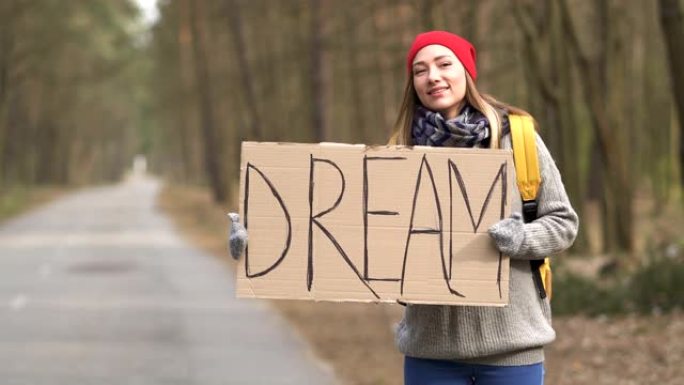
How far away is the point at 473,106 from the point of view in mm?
3977

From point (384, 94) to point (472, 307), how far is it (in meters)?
34.0

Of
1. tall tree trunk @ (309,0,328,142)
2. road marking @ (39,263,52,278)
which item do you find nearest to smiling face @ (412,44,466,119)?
road marking @ (39,263,52,278)

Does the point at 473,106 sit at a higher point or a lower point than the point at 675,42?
lower

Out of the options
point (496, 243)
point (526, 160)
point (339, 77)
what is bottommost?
point (496, 243)

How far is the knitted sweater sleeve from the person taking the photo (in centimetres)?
383

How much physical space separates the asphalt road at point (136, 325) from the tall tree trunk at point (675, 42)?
344 centimetres

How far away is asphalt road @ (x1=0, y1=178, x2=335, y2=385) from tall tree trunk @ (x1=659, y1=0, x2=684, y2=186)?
11.3 ft

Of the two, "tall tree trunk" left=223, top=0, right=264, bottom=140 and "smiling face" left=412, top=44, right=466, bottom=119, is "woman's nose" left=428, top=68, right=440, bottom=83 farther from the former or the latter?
"tall tree trunk" left=223, top=0, right=264, bottom=140

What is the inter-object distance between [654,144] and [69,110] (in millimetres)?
47633

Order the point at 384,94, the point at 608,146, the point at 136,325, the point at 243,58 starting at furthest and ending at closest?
the point at 384,94
the point at 243,58
the point at 608,146
the point at 136,325

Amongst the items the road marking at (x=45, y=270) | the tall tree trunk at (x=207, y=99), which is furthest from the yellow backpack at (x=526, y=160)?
the tall tree trunk at (x=207, y=99)

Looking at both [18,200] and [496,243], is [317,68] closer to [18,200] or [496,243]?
[496,243]

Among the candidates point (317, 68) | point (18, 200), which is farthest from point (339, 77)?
point (317, 68)

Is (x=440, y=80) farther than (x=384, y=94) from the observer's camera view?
No
